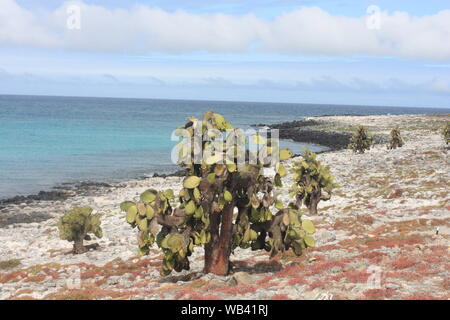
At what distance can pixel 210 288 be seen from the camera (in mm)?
14344

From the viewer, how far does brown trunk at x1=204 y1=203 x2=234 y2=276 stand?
15.9 meters

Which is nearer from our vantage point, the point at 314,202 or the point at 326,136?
the point at 314,202

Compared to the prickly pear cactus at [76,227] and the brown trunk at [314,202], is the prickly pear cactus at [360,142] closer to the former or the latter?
the brown trunk at [314,202]

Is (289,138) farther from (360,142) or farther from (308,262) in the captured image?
(308,262)

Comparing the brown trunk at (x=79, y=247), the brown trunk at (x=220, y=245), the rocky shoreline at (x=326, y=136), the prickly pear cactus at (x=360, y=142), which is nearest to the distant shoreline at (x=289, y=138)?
the rocky shoreline at (x=326, y=136)

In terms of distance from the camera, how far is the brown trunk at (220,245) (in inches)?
626

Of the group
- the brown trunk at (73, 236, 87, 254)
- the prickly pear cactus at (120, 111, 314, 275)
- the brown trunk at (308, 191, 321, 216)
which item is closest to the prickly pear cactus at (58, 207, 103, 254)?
the brown trunk at (73, 236, 87, 254)

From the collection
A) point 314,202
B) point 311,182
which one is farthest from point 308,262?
point 314,202

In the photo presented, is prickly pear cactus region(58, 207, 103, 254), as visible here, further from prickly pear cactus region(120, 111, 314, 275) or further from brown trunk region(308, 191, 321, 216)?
brown trunk region(308, 191, 321, 216)

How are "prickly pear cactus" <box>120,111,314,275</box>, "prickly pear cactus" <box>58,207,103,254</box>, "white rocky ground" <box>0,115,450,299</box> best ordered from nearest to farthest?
"white rocky ground" <box>0,115,450,299</box>, "prickly pear cactus" <box>120,111,314,275</box>, "prickly pear cactus" <box>58,207,103,254</box>

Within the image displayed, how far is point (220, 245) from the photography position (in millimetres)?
16031

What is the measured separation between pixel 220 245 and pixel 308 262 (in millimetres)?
3605

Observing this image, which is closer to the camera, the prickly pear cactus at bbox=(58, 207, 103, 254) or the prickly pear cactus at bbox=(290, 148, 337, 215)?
the prickly pear cactus at bbox=(58, 207, 103, 254)
